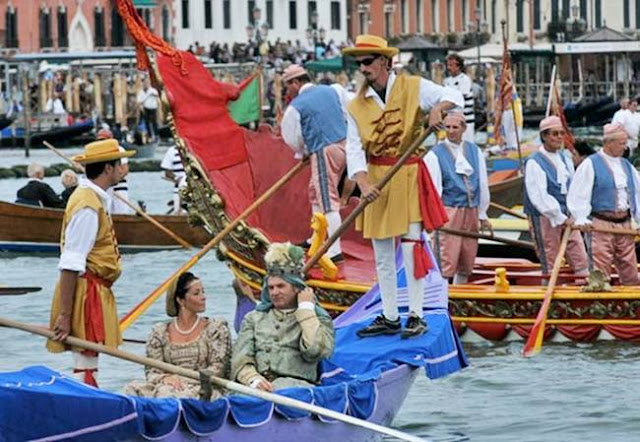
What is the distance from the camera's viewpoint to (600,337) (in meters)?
12.3

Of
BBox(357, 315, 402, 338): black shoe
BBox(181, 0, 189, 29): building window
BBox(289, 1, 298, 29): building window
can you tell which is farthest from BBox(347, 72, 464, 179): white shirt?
BBox(289, 1, 298, 29): building window

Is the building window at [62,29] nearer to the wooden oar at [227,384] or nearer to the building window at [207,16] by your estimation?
the building window at [207,16]

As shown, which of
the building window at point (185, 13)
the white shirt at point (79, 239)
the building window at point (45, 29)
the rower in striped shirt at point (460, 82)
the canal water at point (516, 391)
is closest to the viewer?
the white shirt at point (79, 239)

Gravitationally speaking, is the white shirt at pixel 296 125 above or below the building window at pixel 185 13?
above

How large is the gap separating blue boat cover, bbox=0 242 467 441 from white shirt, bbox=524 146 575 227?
2.54m

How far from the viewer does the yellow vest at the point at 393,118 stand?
32.3ft

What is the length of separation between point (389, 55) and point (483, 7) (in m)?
60.8

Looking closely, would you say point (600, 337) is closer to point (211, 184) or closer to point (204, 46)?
point (211, 184)

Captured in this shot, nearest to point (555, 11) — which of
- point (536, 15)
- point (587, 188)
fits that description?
point (536, 15)

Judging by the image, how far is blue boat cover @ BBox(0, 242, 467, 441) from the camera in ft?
24.8

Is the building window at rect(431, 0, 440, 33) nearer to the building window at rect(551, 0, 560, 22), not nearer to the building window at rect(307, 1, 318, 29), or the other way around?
the building window at rect(551, 0, 560, 22)

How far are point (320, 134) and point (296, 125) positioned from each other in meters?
0.14

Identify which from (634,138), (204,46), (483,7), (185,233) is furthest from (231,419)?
(483,7)

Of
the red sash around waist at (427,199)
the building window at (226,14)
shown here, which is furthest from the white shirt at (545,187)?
the building window at (226,14)
